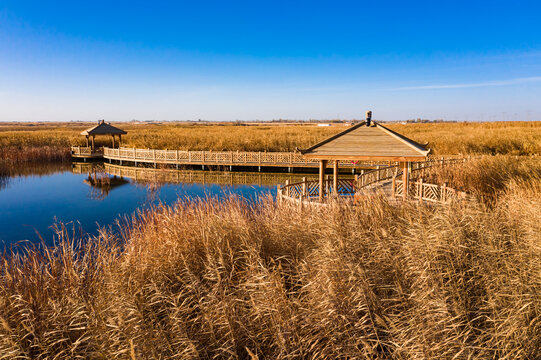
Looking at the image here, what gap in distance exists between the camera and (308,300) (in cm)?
400

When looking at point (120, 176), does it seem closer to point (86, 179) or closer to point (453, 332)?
point (86, 179)

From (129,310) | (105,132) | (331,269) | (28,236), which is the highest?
(105,132)

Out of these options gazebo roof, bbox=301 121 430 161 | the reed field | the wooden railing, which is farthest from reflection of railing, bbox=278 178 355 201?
the reed field

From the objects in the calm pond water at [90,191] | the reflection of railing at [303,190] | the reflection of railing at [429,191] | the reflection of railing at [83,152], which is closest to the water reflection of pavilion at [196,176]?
the calm pond water at [90,191]

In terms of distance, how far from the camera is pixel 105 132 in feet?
109

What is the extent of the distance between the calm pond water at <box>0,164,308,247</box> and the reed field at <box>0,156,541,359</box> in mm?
3500

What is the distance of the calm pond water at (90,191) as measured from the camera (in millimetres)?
13438

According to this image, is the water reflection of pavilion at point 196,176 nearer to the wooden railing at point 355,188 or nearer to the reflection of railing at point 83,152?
the reflection of railing at point 83,152

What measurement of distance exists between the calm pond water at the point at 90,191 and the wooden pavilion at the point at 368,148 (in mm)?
3233

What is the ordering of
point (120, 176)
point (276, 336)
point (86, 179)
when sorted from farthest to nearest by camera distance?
point (120, 176) → point (86, 179) → point (276, 336)

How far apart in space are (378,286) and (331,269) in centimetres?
59

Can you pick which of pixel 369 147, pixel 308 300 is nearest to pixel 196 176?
pixel 369 147

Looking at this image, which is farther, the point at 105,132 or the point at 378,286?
the point at 105,132

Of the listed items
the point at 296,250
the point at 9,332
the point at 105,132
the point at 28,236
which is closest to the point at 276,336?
the point at 296,250
